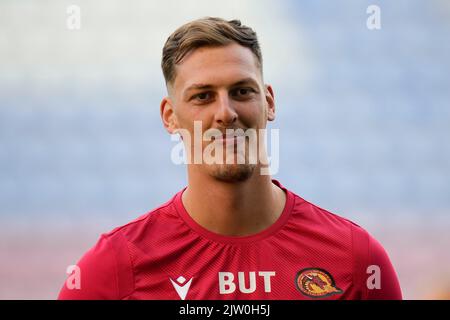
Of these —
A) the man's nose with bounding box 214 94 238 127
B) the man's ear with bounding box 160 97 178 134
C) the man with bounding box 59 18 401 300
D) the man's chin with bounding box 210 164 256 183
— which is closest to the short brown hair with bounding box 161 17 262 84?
the man with bounding box 59 18 401 300

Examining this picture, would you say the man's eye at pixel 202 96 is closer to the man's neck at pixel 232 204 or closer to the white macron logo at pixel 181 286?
the man's neck at pixel 232 204

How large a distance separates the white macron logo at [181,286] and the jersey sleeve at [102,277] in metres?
0.22

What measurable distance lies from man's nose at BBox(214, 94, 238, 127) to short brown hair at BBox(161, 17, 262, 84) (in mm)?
362

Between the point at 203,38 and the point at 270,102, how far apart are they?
51 centimetres

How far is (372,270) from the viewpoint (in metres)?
3.72

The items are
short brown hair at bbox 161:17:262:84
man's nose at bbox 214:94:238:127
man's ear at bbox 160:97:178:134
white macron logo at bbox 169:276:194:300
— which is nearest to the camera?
man's nose at bbox 214:94:238:127

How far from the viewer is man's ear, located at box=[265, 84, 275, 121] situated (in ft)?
12.8

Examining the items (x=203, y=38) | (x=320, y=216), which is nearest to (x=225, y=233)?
(x=320, y=216)

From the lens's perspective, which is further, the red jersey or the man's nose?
the red jersey

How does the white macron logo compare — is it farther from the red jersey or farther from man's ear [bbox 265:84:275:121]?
man's ear [bbox 265:84:275:121]

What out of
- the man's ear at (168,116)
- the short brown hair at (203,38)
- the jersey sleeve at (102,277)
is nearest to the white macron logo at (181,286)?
the jersey sleeve at (102,277)

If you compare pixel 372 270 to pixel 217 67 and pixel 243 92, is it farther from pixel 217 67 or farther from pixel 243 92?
pixel 217 67
